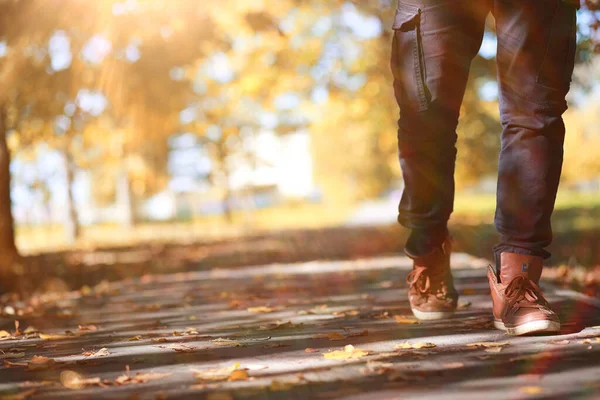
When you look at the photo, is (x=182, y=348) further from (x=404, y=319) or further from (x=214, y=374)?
(x=404, y=319)

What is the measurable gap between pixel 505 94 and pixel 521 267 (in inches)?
27.5

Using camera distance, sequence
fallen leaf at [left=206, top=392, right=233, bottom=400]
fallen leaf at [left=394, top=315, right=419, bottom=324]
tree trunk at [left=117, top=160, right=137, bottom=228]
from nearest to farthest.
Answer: fallen leaf at [left=206, top=392, right=233, bottom=400]
fallen leaf at [left=394, top=315, right=419, bottom=324]
tree trunk at [left=117, top=160, right=137, bottom=228]

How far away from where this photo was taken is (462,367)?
7.80ft

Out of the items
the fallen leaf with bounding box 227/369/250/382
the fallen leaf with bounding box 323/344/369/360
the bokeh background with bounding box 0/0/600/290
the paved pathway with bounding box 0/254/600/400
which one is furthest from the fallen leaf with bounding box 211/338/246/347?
the bokeh background with bounding box 0/0/600/290

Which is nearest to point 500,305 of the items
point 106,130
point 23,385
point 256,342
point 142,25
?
point 256,342

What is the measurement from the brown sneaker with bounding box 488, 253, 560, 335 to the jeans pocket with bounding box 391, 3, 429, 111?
779mm

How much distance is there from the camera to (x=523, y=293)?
2.97 metres

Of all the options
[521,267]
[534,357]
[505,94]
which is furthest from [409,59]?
[534,357]

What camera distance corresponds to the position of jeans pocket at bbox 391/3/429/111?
3.27 m

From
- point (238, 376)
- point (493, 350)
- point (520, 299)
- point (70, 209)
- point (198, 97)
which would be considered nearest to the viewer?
point (238, 376)

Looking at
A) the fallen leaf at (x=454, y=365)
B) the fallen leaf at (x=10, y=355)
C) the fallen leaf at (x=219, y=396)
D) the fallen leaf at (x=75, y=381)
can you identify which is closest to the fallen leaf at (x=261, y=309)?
the fallen leaf at (x=10, y=355)

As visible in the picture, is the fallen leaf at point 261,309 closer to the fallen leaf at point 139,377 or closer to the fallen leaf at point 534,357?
the fallen leaf at point 139,377

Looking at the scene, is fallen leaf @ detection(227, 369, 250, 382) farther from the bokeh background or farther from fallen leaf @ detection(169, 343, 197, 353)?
the bokeh background

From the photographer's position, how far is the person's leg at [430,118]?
10.6ft
